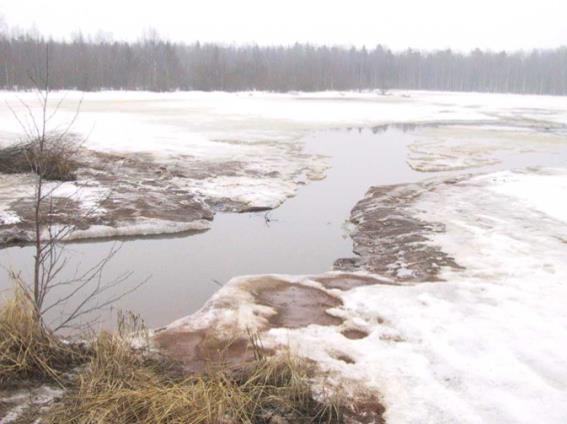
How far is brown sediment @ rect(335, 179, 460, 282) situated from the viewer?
286 inches

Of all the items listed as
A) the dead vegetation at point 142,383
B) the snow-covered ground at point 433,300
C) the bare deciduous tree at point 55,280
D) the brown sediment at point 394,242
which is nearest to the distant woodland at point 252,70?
the snow-covered ground at point 433,300

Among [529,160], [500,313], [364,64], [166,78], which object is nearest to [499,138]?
[529,160]

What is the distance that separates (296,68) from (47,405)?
87.2 metres

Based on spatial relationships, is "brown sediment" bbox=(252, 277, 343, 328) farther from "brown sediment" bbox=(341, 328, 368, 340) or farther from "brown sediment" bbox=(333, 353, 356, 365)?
"brown sediment" bbox=(333, 353, 356, 365)

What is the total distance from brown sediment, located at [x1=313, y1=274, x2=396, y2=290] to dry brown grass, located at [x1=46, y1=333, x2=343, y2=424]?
2.33 meters

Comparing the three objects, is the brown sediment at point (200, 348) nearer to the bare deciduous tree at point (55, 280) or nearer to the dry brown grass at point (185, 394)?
the dry brown grass at point (185, 394)

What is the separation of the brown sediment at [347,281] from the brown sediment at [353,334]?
125cm

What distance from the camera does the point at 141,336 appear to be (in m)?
4.92

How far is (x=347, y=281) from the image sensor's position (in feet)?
22.2

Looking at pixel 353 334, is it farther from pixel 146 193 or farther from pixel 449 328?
pixel 146 193

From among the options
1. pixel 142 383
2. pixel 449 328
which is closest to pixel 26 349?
pixel 142 383

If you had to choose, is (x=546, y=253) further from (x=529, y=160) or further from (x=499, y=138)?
(x=499, y=138)

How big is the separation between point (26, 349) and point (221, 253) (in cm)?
448

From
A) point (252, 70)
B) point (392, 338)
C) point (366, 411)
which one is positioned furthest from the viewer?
point (252, 70)
